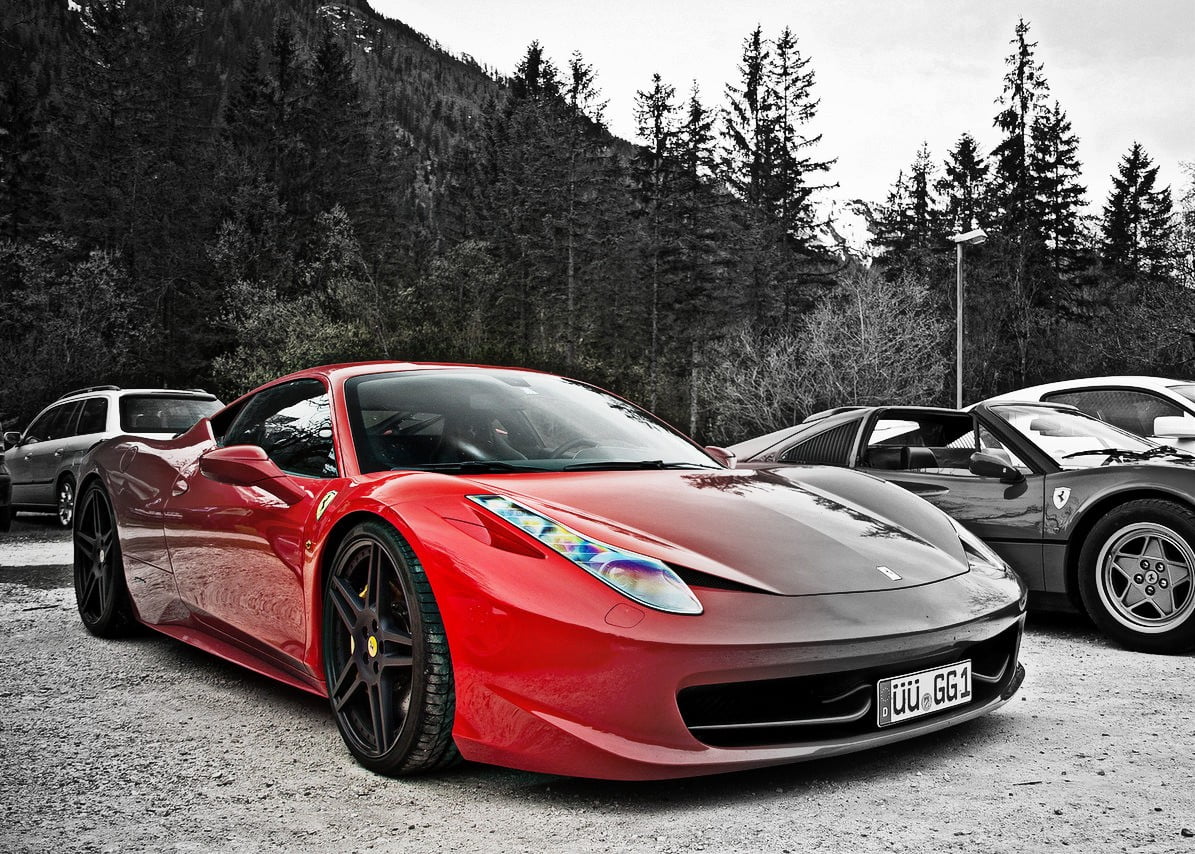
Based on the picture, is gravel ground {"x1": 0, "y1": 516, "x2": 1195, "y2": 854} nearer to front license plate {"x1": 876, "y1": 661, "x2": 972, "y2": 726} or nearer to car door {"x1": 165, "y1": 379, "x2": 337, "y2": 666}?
front license plate {"x1": 876, "y1": 661, "x2": 972, "y2": 726}

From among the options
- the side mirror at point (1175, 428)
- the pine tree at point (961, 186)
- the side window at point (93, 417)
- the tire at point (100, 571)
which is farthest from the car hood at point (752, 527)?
the pine tree at point (961, 186)

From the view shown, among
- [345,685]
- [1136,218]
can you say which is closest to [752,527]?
[345,685]

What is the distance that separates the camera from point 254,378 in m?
42.2

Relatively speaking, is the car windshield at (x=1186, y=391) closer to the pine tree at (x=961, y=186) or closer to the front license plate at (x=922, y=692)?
the front license plate at (x=922, y=692)

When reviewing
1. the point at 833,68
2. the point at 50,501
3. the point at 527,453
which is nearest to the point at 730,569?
the point at 527,453

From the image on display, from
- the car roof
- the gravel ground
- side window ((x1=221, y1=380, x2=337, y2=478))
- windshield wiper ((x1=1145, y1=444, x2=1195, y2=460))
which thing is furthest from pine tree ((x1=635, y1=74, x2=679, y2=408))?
the gravel ground

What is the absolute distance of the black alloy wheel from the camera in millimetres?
12281

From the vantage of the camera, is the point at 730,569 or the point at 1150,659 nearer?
the point at 730,569

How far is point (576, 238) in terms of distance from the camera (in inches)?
1919

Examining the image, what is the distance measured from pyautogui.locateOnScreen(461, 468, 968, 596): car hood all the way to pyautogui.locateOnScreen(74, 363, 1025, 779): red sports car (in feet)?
0.04

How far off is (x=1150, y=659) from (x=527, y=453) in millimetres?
3040

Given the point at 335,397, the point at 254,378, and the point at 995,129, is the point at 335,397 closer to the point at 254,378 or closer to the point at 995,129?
the point at 254,378

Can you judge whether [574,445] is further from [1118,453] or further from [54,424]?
[54,424]

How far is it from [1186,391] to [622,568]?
665 cm
